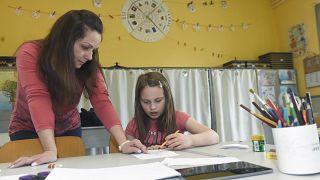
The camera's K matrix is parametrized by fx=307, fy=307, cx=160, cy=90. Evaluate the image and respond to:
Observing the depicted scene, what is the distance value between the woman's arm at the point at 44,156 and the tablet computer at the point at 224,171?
1.45 ft

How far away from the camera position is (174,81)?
292 centimetres

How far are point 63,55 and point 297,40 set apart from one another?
2910 mm

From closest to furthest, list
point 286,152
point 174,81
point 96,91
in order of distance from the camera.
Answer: point 286,152 < point 96,91 < point 174,81

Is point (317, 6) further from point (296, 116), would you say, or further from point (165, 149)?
point (296, 116)

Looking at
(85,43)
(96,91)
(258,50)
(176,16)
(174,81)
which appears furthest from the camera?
(258,50)

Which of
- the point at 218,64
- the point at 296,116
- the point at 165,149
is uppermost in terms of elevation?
the point at 218,64

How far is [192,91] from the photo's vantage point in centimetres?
297

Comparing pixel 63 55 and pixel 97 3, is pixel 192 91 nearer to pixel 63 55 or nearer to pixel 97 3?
pixel 97 3

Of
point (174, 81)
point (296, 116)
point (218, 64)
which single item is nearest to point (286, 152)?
point (296, 116)

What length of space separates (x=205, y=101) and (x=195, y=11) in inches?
42.0

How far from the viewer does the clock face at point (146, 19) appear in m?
3.13

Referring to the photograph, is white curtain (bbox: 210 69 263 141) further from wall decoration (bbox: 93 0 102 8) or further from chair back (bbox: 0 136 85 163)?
chair back (bbox: 0 136 85 163)

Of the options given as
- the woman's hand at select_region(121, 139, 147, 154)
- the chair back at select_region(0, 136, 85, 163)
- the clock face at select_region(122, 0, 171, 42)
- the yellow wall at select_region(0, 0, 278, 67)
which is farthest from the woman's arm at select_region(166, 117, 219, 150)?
the clock face at select_region(122, 0, 171, 42)

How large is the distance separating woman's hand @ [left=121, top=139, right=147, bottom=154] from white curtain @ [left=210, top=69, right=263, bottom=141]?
81.2 inches
